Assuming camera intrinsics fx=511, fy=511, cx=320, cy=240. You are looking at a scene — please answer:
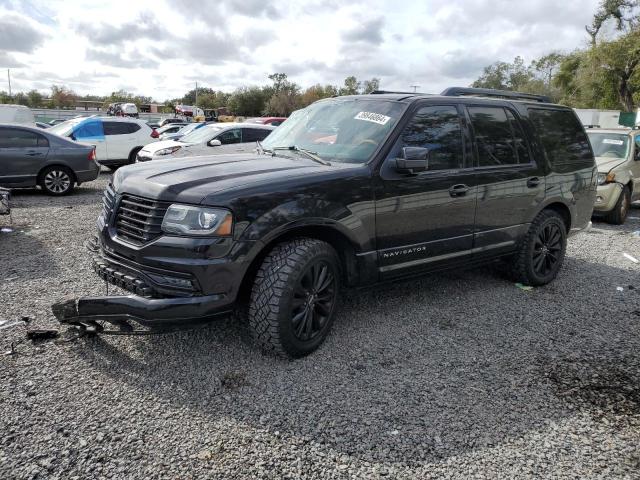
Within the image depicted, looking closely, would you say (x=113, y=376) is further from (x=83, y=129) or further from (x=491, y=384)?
(x=83, y=129)

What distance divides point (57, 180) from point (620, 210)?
1122cm

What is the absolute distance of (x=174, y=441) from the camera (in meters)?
2.74

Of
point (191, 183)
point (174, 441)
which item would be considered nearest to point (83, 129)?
point (191, 183)

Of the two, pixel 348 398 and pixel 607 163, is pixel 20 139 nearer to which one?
pixel 348 398

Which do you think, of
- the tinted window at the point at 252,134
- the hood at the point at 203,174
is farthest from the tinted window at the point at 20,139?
the hood at the point at 203,174

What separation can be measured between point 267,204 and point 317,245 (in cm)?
50

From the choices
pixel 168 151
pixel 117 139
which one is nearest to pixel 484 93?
pixel 168 151

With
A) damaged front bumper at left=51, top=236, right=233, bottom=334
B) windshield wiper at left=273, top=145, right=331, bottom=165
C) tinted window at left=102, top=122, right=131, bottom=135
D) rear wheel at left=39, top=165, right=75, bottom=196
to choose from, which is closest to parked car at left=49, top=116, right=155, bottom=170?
tinted window at left=102, top=122, right=131, bottom=135

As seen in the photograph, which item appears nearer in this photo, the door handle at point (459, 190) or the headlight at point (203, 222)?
the headlight at point (203, 222)

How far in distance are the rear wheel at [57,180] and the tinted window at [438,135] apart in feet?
30.1

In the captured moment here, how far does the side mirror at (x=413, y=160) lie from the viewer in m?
3.84

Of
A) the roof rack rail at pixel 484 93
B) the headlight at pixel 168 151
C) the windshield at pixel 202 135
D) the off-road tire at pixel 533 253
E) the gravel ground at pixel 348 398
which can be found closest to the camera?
the gravel ground at pixel 348 398

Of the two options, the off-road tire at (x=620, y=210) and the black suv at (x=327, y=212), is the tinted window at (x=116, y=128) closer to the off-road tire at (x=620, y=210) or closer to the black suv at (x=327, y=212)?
the black suv at (x=327, y=212)

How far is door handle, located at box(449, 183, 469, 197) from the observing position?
4355 mm
